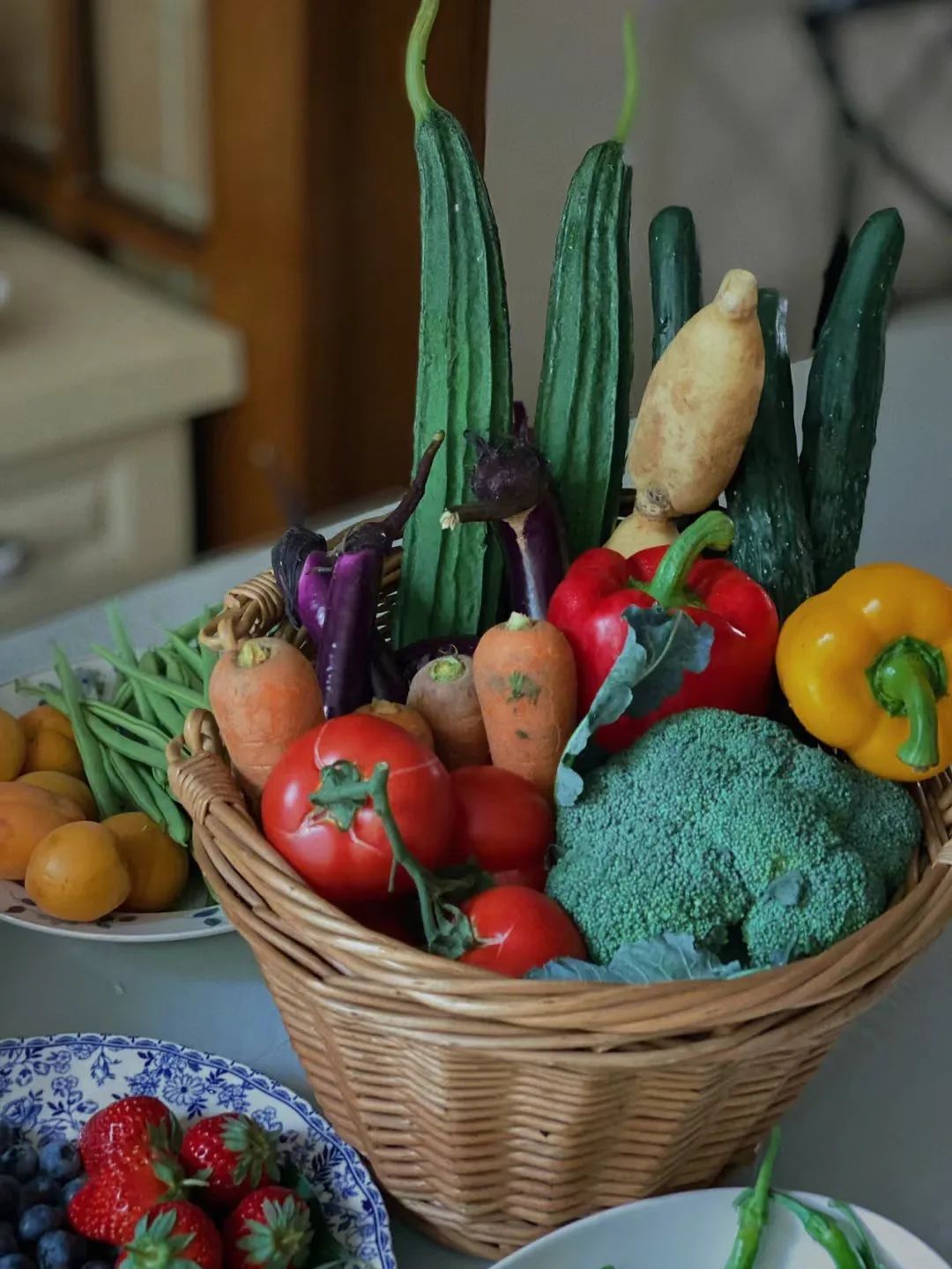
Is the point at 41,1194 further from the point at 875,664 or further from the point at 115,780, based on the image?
the point at 875,664

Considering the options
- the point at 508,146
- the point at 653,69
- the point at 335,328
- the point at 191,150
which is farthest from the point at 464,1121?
the point at 653,69

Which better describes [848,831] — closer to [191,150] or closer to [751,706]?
[751,706]

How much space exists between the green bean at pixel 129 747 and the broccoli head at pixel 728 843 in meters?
0.33

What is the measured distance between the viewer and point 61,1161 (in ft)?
2.04

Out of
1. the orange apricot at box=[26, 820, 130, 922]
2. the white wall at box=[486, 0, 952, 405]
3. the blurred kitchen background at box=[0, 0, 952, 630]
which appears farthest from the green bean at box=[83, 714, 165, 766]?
the white wall at box=[486, 0, 952, 405]

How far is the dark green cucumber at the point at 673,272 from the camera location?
0.84 m

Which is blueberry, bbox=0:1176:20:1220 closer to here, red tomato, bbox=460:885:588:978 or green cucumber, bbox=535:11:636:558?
red tomato, bbox=460:885:588:978

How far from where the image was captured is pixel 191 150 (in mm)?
2080

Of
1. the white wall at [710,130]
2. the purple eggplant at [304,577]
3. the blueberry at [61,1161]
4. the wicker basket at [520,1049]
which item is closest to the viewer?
the wicker basket at [520,1049]

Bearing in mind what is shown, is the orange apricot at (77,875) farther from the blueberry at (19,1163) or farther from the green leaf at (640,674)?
the green leaf at (640,674)

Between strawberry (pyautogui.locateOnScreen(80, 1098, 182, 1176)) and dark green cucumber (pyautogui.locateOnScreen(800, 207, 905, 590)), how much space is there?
46 cm

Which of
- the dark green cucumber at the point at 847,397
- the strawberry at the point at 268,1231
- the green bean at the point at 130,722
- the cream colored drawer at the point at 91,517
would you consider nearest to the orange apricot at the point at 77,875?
the green bean at the point at 130,722

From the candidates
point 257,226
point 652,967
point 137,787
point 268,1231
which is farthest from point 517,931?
point 257,226

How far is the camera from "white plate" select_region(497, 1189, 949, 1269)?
1.91 ft
